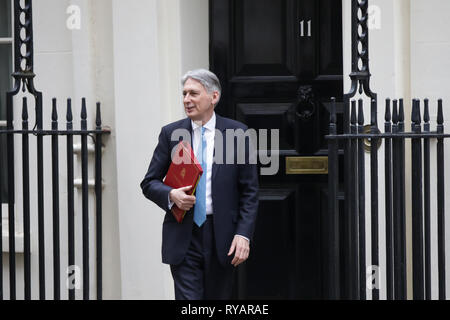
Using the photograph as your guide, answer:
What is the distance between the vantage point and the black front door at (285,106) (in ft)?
23.5

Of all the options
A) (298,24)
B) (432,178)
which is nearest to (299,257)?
(432,178)

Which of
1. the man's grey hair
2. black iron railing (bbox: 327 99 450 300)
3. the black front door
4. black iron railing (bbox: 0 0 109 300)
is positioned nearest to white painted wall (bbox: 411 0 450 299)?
black iron railing (bbox: 327 99 450 300)

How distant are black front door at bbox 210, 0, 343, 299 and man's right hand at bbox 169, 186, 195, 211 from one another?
1812 millimetres

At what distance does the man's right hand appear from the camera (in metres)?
5.51

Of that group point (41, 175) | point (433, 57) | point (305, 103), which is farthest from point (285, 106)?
point (41, 175)

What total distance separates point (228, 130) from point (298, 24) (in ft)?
5.68

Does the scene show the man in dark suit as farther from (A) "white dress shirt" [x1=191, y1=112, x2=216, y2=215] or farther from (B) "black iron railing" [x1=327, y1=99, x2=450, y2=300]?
(B) "black iron railing" [x1=327, y1=99, x2=450, y2=300]

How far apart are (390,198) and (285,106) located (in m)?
1.65

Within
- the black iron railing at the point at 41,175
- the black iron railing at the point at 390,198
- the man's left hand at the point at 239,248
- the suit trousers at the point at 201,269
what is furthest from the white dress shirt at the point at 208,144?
the black iron railing at the point at 41,175

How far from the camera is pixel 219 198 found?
5660 mm

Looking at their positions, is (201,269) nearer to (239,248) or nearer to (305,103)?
(239,248)

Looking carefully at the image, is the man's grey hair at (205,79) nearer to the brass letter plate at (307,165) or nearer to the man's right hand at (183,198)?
the man's right hand at (183,198)

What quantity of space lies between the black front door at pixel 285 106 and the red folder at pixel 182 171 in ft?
5.60

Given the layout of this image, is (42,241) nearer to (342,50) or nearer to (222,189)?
(222,189)
